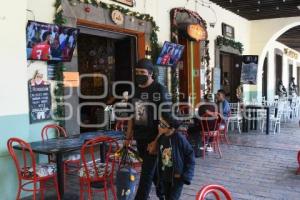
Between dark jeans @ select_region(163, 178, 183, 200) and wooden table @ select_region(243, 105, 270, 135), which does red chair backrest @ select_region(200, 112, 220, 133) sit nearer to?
wooden table @ select_region(243, 105, 270, 135)

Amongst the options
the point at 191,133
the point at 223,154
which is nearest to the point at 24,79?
the point at 191,133

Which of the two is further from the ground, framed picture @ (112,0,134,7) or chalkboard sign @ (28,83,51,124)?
framed picture @ (112,0,134,7)

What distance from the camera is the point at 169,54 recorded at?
6.76m

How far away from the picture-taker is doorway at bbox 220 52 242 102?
1018cm

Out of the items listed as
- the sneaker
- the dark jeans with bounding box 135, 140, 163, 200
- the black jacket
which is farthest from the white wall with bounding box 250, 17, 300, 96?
the black jacket

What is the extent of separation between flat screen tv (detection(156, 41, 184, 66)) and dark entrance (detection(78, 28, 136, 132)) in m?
0.55

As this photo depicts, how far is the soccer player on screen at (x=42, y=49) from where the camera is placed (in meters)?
4.10

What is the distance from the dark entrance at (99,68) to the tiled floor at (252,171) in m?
2.35

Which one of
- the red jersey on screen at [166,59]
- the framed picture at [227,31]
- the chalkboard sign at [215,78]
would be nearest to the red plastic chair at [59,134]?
the red jersey on screen at [166,59]

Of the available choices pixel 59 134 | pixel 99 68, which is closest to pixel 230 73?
pixel 99 68

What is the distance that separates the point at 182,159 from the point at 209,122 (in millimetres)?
2940

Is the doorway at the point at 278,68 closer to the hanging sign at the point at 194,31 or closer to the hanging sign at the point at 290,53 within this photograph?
the hanging sign at the point at 290,53

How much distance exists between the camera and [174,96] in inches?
281

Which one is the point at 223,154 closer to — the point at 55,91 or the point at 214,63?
the point at 55,91
